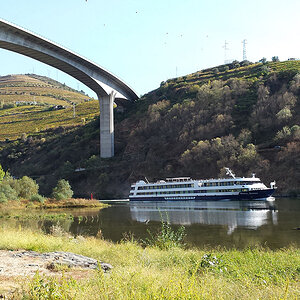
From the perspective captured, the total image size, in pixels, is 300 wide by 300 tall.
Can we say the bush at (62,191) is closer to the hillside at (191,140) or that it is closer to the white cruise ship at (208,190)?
the white cruise ship at (208,190)

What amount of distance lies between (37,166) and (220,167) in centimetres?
4866

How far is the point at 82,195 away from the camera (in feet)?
255

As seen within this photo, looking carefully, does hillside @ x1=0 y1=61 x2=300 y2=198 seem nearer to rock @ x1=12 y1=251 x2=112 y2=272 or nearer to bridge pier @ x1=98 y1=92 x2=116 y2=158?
bridge pier @ x1=98 y1=92 x2=116 y2=158

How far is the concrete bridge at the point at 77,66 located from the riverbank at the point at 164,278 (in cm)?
4541

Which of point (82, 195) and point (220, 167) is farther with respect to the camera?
point (82, 195)

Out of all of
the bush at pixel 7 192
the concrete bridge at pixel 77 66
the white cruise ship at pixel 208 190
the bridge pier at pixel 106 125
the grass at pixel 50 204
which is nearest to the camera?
the grass at pixel 50 204

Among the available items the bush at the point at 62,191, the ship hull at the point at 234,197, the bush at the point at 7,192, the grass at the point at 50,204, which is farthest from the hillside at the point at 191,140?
the bush at the point at 7,192

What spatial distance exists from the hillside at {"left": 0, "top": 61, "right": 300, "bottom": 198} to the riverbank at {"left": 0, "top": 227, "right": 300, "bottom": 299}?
49656 millimetres

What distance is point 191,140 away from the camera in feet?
249

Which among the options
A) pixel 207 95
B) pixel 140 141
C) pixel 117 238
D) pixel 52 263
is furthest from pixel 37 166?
pixel 52 263

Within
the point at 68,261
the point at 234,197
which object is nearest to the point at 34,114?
the point at 234,197

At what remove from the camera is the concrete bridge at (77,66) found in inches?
2046

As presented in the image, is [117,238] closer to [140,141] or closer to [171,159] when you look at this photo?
[171,159]

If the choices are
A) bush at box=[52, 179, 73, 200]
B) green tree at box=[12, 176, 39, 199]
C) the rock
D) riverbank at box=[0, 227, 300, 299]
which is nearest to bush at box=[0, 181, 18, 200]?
green tree at box=[12, 176, 39, 199]
